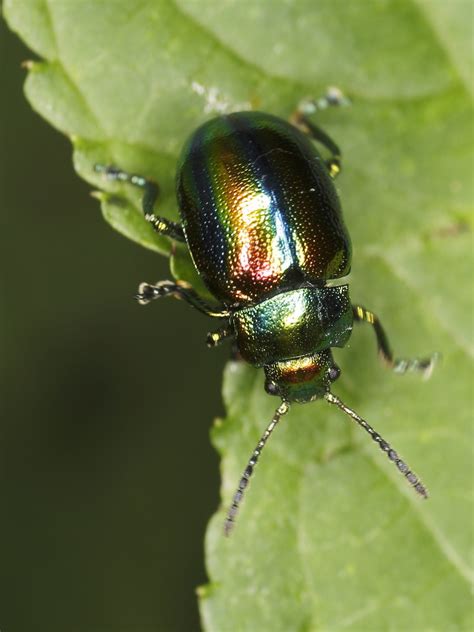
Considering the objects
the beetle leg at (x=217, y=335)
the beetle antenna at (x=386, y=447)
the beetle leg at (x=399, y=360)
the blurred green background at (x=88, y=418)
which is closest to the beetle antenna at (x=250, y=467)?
the beetle antenna at (x=386, y=447)

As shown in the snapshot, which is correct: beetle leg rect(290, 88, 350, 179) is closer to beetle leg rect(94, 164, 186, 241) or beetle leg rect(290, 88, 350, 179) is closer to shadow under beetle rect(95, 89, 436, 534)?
shadow under beetle rect(95, 89, 436, 534)

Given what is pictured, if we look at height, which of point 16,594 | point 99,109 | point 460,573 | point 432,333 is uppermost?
point 99,109

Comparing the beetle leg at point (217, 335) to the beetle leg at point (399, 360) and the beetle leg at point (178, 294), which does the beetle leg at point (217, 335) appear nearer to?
the beetle leg at point (178, 294)

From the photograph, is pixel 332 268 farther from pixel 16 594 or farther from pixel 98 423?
pixel 16 594

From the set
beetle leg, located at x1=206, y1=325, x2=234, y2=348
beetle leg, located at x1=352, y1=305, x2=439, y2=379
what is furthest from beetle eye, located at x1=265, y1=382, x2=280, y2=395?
beetle leg, located at x1=352, y1=305, x2=439, y2=379

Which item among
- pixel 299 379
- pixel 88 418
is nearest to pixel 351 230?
pixel 299 379

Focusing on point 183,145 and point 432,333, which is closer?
point 183,145

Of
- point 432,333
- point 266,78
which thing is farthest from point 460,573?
point 266,78
